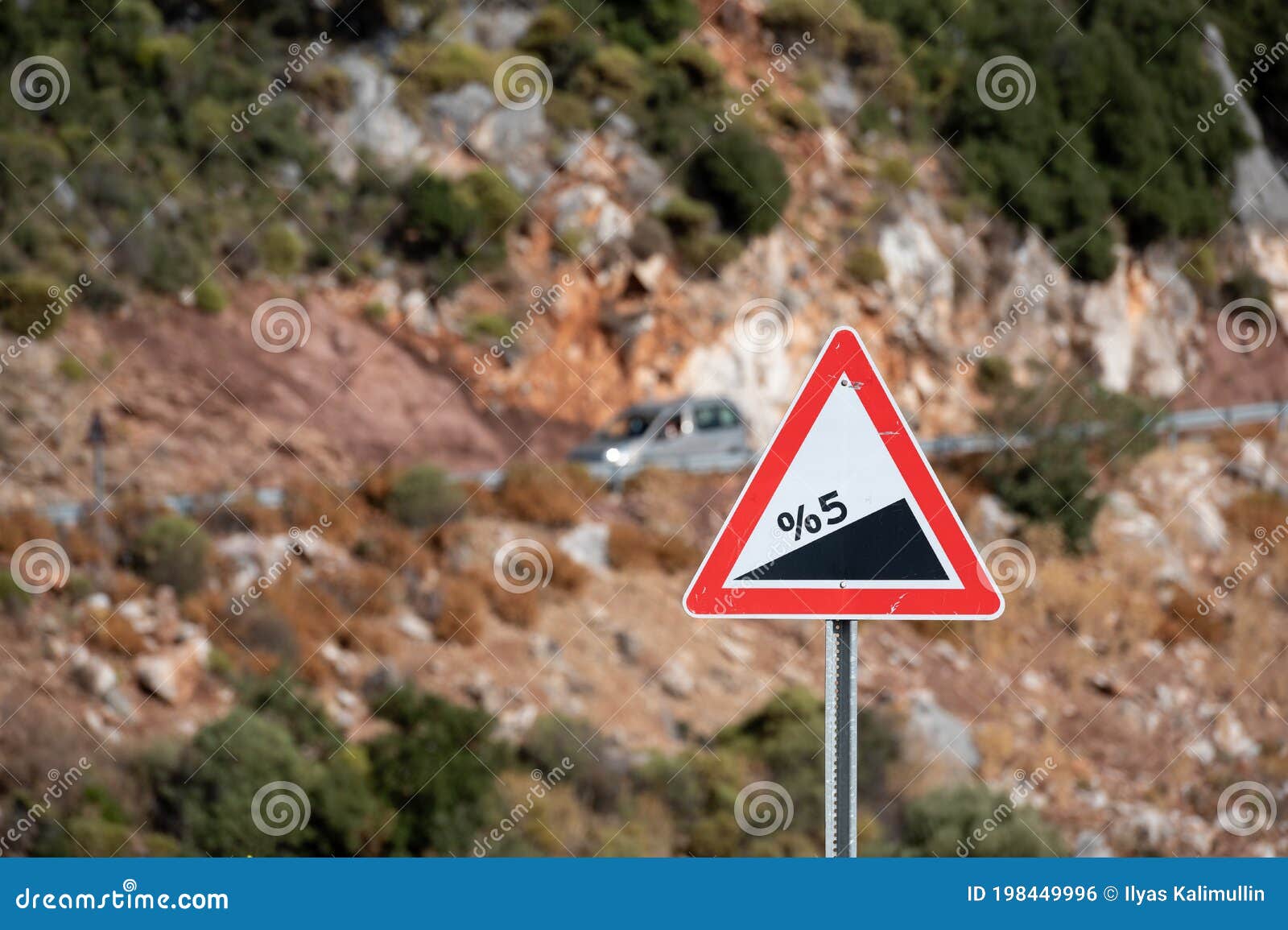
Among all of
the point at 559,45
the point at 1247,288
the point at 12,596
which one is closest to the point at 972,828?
the point at 12,596

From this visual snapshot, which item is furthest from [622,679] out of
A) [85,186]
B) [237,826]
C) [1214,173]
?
[1214,173]

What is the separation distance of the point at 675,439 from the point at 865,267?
Result: 6.92m

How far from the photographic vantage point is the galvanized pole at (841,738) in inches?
150

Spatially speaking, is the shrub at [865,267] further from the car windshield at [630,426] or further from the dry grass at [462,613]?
the dry grass at [462,613]

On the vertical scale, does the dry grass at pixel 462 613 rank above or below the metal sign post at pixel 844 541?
below

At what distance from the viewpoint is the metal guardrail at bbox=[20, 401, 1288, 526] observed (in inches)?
634

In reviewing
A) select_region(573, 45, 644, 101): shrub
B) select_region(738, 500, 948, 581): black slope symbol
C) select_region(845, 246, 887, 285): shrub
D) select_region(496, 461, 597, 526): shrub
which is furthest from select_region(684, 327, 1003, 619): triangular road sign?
select_region(573, 45, 644, 101): shrub

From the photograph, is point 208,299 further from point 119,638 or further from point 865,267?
point 865,267

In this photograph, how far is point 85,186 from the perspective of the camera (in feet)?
70.0

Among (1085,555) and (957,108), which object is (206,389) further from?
(957,108)

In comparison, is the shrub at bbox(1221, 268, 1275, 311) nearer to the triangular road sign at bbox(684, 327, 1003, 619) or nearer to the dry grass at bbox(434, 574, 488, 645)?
the dry grass at bbox(434, 574, 488, 645)

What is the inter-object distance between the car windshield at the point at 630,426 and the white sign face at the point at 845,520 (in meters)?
15.8

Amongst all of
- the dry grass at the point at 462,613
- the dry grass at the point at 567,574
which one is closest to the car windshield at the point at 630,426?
the dry grass at the point at 567,574

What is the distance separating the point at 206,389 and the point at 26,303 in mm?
2793
